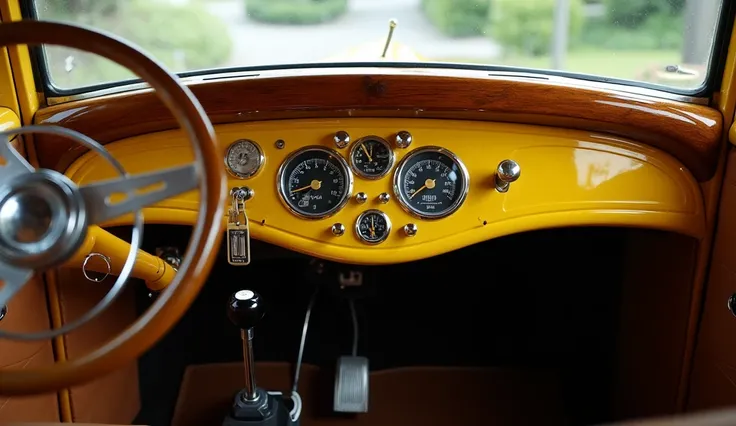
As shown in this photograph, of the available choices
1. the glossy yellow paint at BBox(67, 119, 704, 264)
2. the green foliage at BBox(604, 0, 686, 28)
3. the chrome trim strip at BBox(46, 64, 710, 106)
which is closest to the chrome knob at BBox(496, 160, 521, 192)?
the glossy yellow paint at BBox(67, 119, 704, 264)

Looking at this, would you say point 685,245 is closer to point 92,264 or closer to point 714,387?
point 714,387

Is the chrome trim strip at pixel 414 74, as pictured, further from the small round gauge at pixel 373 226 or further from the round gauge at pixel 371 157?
the small round gauge at pixel 373 226

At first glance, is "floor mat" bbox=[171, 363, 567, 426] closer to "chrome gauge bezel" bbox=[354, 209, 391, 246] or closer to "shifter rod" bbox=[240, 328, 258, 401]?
"shifter rod" bbox=[240, 328, 258, 401]

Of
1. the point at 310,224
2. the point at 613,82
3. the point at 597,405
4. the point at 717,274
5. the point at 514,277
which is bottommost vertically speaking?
the point at 597,405

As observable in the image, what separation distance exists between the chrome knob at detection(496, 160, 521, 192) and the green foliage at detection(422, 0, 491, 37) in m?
0.44

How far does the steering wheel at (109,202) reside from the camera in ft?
2.78

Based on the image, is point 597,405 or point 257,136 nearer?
point 257,136

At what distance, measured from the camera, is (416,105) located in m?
1.45

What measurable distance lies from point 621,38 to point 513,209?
0.55 metres

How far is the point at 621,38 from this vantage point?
1.71 meters

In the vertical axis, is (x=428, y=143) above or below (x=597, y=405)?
above

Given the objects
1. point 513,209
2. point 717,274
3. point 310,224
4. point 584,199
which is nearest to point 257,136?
point 310,224

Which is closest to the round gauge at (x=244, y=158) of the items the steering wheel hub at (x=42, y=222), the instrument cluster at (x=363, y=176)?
the instrument cluster at (x=363, y=176)

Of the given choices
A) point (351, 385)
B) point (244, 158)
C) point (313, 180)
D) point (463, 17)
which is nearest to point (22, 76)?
point (244, 158)
